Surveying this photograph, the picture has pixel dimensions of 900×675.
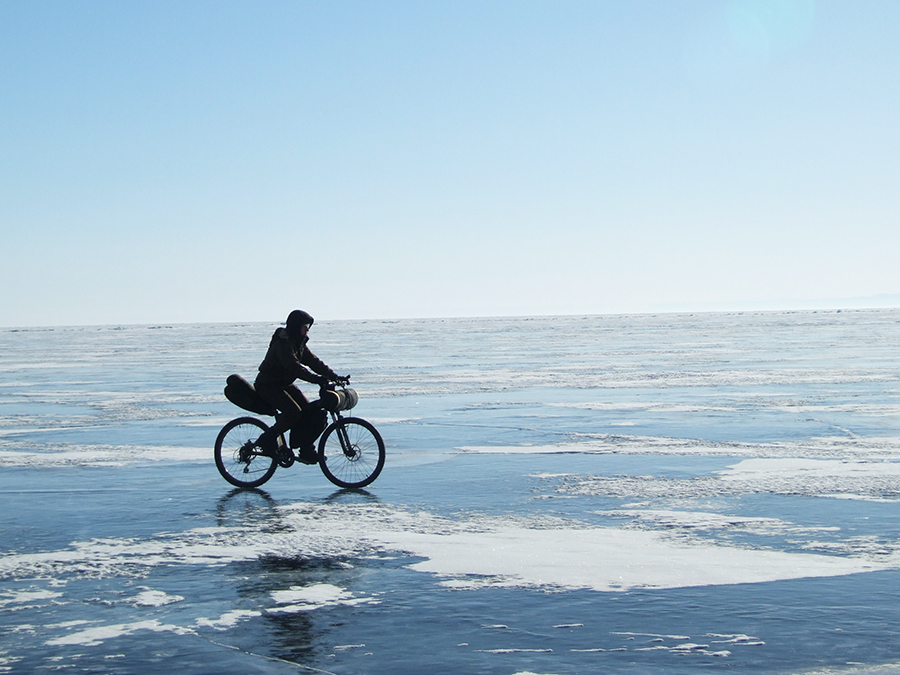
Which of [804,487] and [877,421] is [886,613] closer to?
[804,487]

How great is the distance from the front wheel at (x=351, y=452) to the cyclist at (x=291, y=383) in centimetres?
15

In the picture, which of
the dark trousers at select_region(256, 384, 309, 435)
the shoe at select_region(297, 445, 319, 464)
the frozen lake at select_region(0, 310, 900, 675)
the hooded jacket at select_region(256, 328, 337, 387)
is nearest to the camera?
the frozen lake at select_region(0, 310, 900, 675)

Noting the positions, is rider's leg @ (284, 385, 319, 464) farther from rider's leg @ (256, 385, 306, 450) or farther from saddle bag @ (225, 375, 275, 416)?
saddle bag @ (225, 375, 275, 416)

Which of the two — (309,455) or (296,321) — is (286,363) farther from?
(309,455)

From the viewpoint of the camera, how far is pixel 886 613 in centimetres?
573

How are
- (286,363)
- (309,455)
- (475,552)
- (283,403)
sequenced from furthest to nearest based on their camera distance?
(309,455) < (283,403) < (286,363) < (475,552)

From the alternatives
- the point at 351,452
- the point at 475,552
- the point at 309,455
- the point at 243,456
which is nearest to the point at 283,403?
the point at 309,455

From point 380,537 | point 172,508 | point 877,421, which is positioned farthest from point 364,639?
point 877,421

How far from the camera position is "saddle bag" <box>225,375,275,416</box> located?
10.7 metres

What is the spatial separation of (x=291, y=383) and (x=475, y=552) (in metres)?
4.05

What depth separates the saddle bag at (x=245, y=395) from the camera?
1071 cm

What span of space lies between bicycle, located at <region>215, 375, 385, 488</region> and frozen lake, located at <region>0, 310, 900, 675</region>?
0.91 ft

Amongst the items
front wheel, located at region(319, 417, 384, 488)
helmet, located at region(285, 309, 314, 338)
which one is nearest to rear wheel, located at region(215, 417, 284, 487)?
front wheel, located at region(319, 417, 384, 488)

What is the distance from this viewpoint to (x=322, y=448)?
10.8m
